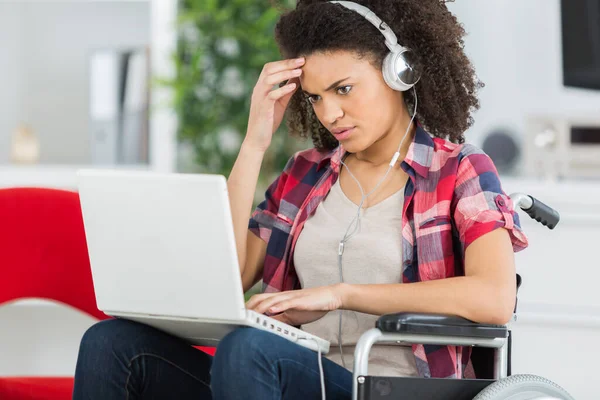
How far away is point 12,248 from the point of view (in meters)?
1.86

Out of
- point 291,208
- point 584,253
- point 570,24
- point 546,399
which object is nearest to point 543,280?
point 584,253

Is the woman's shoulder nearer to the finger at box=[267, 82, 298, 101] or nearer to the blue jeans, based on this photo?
the finger at box=[267, 82, 298, 101]

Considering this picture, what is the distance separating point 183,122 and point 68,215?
3.87 feet

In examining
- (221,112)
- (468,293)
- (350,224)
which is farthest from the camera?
(221,112)

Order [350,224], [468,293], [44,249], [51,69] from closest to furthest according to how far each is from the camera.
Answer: [468,293] < [350,224] < [44,249] < [51,69]

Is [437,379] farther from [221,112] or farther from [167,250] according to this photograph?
[221,112]

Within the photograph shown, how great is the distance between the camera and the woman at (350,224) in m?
1.34

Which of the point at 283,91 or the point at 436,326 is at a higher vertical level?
the point at 283,91

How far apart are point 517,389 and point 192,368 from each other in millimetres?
535

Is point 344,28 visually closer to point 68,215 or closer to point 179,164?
point 68,215

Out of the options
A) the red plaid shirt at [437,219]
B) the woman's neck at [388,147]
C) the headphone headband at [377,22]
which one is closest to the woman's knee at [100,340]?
the red plaid shirt at [437,219]

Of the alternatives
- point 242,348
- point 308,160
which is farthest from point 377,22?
point 242,348

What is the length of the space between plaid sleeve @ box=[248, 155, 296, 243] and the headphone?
1.04 feet

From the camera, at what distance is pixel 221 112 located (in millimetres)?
3010
